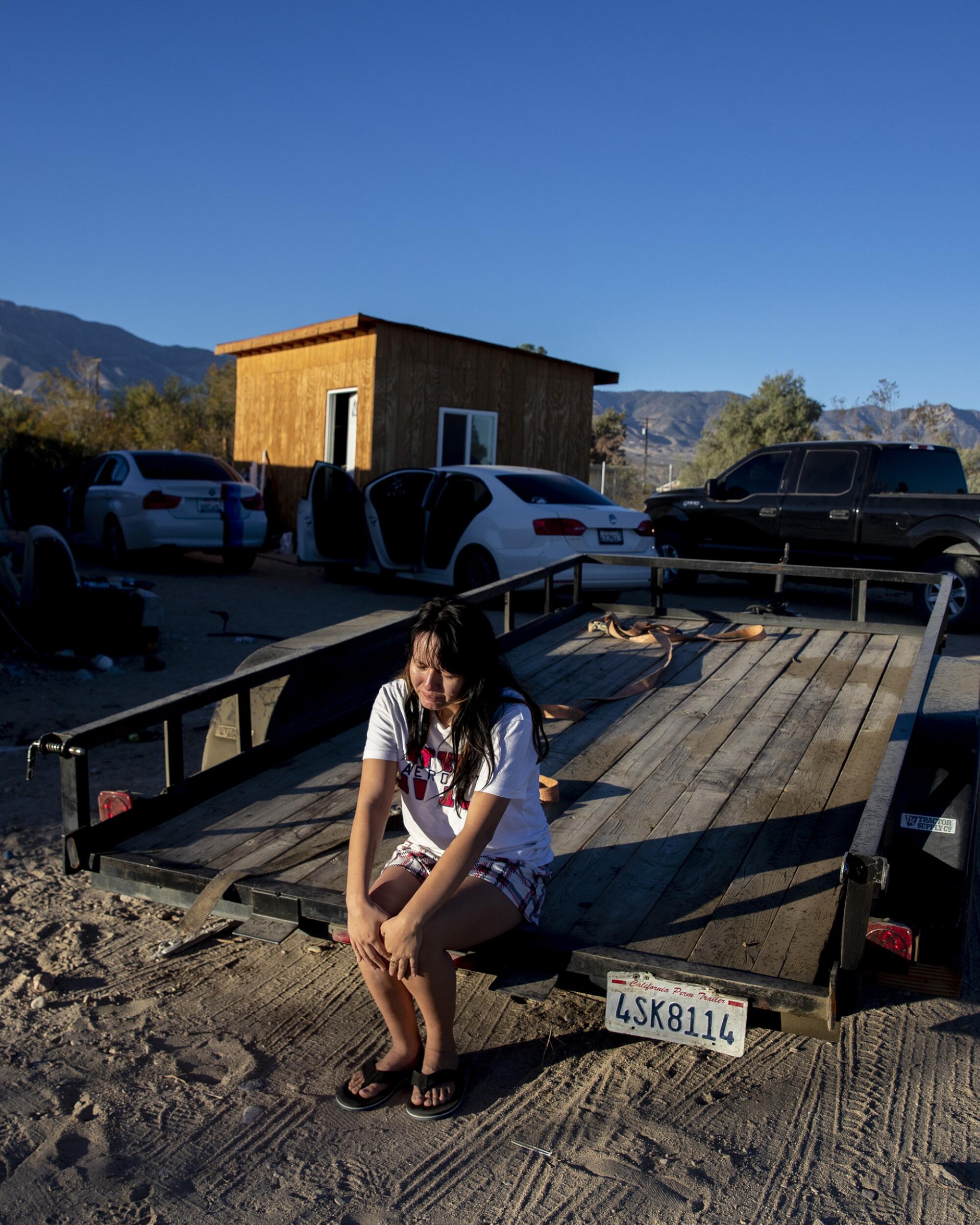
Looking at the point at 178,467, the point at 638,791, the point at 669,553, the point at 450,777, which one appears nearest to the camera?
the point at 450,777

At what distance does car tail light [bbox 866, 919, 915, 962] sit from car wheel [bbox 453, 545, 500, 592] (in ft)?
26.7

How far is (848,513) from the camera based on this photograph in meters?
11.0

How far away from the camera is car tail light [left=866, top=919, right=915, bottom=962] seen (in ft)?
8.92

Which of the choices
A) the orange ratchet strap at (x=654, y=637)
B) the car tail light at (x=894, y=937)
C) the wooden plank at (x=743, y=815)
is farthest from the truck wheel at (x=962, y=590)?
the car tail light at (x=894, y=937)

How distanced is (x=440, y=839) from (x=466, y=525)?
8.34m

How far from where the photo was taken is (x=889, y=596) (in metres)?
12.7

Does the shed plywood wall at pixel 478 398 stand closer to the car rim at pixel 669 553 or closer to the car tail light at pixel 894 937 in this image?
the car rim at pixel 669 553

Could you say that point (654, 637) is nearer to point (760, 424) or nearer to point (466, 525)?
point (466, 525)

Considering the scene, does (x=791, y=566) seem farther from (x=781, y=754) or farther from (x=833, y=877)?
(x=833, y=877)

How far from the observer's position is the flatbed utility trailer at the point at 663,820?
2.71 meters

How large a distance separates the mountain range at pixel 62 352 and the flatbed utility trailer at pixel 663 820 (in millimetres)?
162292

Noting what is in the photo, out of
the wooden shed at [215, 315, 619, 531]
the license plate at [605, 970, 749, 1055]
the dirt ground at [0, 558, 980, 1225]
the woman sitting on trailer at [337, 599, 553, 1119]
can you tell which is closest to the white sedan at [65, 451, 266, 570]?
the wooden shed at [215, 315, 619, 531]

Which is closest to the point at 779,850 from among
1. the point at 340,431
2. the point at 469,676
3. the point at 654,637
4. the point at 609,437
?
the point at 469,676

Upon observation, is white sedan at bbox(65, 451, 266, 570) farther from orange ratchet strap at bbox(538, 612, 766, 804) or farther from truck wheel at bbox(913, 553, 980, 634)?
truck wheel at bbox(913, 553, 980, 634)
